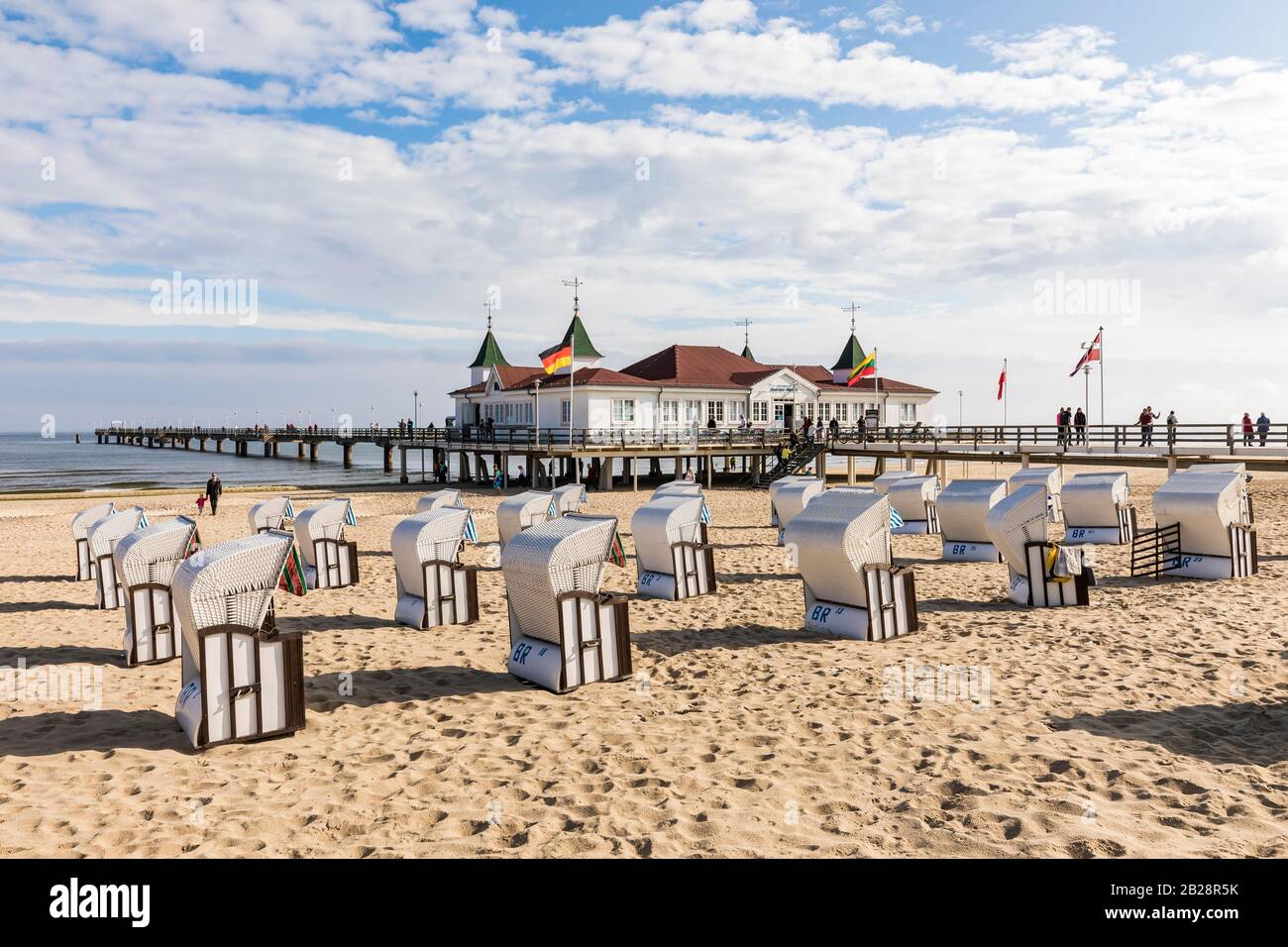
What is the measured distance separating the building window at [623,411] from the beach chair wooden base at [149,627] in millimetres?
30313

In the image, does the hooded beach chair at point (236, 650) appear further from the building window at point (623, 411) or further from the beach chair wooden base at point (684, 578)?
the building window at point (623, 411)

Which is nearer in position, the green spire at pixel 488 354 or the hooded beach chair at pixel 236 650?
the hooded beach chair at pixel 236 650

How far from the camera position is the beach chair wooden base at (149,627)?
9.13 meters

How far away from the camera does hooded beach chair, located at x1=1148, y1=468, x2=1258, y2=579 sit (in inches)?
523

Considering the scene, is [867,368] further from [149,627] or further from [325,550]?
[149,627]

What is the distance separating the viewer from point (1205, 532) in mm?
13445

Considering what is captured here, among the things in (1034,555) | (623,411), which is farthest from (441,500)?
(623,411)

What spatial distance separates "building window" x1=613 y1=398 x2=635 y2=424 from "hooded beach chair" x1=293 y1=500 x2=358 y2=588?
25421mm

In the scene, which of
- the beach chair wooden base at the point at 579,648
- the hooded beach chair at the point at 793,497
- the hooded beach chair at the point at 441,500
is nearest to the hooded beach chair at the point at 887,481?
the hooded beach chair at the point at 793,497

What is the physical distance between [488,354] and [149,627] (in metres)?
41.8

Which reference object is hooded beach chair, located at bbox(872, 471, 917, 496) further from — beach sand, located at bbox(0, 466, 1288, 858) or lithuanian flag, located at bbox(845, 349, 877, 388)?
lithuanian flag, located at bbox(845, 349, 877, 388)
